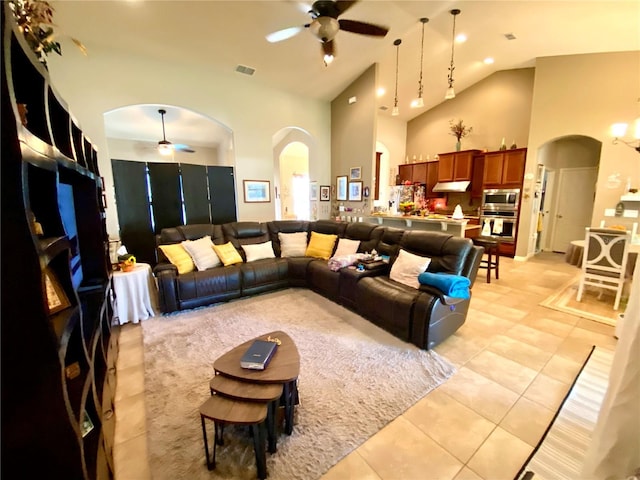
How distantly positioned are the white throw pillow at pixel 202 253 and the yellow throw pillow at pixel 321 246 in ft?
4.56

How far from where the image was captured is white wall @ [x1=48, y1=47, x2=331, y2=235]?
3799 millimetres

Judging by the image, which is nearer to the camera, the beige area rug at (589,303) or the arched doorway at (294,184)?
the beige area rug at (589,303)

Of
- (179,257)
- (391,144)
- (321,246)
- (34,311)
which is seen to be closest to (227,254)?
(179,257)

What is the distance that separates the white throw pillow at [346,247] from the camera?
3.85m

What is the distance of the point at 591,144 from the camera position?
5.91 meters

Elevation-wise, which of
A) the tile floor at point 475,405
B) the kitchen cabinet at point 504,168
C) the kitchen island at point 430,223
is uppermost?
the kitchen cabinet at point 504,168

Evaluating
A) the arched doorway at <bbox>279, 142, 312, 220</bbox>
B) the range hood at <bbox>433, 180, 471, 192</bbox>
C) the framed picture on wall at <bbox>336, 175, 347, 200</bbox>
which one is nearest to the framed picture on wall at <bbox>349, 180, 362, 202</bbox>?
the framed picture on wall at <bbox>336, 175, 347, 200</bbox>

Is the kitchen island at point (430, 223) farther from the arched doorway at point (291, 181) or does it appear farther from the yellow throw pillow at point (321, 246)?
the arched doorway at point (291, 181)

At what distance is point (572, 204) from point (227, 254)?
780 cm

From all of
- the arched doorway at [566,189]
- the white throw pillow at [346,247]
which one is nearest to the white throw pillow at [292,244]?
the white throw pillow at [346,247]

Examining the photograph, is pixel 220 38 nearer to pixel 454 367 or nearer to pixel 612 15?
pixel 454 367

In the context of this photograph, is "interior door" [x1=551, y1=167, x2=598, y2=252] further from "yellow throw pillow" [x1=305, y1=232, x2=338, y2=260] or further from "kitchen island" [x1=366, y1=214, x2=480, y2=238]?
"yellow throw pillow" [x1=305, y1=232, x2=338, y2=260]

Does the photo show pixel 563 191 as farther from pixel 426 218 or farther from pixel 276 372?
pixel 276 372

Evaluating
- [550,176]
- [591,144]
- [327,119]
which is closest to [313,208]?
[327,119]
